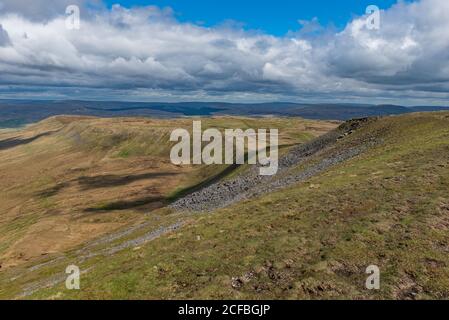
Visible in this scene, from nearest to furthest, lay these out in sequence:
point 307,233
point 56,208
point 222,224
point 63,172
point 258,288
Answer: point 258,288
point 307,233
point 222,224
point 56,208
point 63,172

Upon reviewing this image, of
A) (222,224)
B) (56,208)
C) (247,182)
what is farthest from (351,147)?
(56,208)

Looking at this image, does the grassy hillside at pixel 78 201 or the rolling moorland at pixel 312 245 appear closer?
the rolling moorland at pixel 312 245

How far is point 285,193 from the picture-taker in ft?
164

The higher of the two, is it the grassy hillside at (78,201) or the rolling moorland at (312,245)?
the rolling moorland at (312,245)

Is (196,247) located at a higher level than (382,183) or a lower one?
lower

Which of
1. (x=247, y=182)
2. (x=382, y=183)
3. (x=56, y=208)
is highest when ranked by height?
(x=382, y=183)

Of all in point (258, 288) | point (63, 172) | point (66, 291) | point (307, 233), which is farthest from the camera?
point (63, 172)

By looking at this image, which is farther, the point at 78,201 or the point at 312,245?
the point at 78,201

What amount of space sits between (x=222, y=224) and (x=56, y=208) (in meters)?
96.4

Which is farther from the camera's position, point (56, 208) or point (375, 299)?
point (56, 208)

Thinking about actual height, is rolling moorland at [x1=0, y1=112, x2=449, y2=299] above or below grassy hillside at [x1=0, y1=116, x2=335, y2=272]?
above

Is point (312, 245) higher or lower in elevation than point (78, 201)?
higher

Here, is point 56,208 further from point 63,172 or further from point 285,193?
point 285,193

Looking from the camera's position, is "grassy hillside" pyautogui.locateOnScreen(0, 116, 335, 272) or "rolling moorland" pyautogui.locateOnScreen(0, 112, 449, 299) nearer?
"rolling moorland" pyautogui.locateOnScreen(0, 112, 449, 299)
